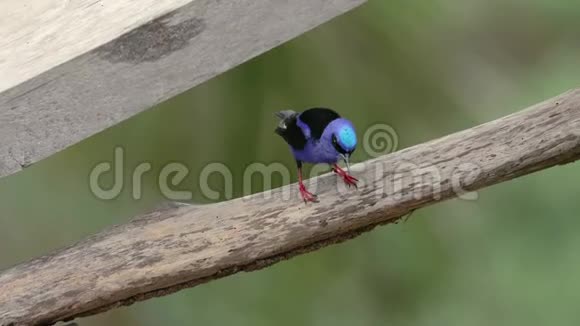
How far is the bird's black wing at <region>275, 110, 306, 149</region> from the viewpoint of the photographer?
1430 millimetres

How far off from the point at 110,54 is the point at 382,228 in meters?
1.02

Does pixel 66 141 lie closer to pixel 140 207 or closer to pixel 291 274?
pixel 140 207

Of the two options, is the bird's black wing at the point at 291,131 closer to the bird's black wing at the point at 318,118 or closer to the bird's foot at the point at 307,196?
the bird's black wing at the point at 318,118

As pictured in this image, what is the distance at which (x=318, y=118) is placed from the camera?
54.9 inches

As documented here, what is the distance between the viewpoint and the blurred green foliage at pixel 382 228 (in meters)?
1.77

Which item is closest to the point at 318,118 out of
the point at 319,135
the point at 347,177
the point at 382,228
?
the point at 319,135

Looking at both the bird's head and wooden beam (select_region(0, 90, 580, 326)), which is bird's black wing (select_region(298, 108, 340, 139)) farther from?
wooden beam (select_region(0, 90, 580, 326))

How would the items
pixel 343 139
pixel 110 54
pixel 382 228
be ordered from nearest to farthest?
pixel 110 54
pixel 343 139
pixel 382 228

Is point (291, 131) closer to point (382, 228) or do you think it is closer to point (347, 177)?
point (347, 177)

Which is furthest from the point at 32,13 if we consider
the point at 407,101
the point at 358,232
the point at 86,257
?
the point at 407,101

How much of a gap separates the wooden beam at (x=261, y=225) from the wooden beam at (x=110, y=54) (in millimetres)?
248

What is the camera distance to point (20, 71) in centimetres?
89

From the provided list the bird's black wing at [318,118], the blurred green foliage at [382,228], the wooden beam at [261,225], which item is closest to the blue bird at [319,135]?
the bird's black wing at [318,118]

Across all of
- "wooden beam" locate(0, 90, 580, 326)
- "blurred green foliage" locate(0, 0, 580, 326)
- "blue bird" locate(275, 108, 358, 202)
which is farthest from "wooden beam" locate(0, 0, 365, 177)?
"blurred green foliage" locate(0, 0, 580, 326)
